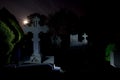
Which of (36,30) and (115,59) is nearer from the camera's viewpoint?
(115,59)

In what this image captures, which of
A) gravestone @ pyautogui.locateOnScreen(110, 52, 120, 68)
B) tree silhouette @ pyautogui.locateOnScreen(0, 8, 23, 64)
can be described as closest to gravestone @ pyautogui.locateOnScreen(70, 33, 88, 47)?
tree silhouette @ pyautogui.locateOnScreen(0, 8, 23, 64)

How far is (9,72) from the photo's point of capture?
805 centimetres

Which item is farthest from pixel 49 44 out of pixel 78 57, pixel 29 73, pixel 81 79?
pixel 29 73

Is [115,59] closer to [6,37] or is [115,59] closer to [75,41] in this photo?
[6,37]

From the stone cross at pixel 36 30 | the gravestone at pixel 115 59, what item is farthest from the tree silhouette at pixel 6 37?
the gravestone at pixel 115 59

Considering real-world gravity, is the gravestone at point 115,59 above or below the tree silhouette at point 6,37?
below

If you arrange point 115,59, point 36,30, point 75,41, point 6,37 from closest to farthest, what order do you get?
1. point 115,59
2. point 36,30
3. point 6,37
4. point 75,41

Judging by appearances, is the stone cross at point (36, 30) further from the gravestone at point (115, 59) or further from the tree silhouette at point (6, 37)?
the gravestone at point (115, 59)

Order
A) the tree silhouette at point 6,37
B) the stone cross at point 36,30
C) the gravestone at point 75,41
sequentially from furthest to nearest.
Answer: the gravestone at point 75,41
the tree silhouette at point 6,37
the stone cross at point 36,30

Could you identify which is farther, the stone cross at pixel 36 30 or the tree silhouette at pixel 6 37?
the tree silhouette at pixel 6 37

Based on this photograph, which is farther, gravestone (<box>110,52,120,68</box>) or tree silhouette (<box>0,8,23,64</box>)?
tree silhouette (<box>0,8,23,64</box>)

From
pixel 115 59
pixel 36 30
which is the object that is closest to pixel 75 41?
pixel 36 30

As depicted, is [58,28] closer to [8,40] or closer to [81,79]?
[8,40]

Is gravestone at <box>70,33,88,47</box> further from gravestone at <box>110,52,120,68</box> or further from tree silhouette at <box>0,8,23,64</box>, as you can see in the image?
gravestone at <box>110,52,120,68</box>
